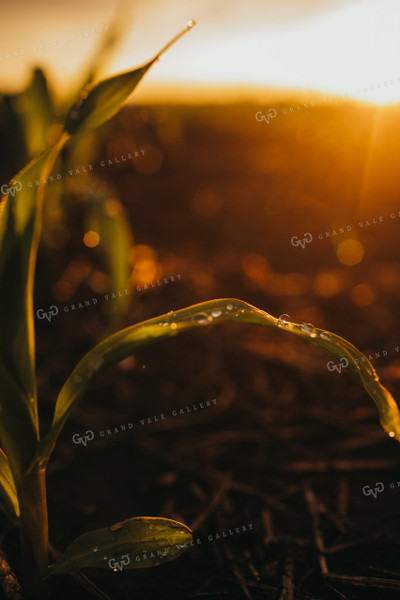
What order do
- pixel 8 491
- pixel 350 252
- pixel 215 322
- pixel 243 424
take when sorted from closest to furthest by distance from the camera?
pixel 215 322 < pixel 8 491 < pixel 243 424 < pixel 350 252

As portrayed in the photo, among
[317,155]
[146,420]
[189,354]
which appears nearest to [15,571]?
[146,420]

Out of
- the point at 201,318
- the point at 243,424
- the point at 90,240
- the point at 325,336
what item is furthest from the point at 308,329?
the point at 90,240

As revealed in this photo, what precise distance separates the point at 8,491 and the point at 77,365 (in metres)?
0.23

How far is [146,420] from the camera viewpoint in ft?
3.97

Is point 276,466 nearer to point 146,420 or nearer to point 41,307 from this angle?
point 146,420

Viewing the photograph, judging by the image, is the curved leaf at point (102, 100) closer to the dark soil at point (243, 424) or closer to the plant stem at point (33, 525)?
the plant stem at point (33, 525)

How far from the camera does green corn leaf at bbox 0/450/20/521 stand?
2.11ft

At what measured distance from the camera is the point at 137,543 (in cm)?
62

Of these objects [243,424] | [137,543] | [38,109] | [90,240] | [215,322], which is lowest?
[243,424]

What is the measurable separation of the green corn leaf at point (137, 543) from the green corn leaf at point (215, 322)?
0.52 feet

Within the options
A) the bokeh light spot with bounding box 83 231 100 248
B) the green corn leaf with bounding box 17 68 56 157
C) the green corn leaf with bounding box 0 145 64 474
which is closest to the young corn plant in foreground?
the green corn leaf with bounding box 0 145 64 474

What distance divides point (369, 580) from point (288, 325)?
0.46 m

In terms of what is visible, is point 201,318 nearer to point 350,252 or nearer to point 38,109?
point 38,109

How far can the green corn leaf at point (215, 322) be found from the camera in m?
0.55
